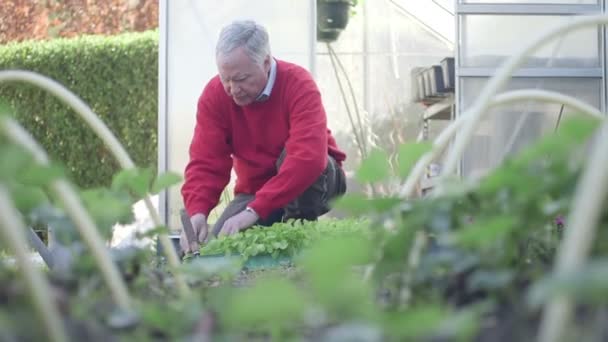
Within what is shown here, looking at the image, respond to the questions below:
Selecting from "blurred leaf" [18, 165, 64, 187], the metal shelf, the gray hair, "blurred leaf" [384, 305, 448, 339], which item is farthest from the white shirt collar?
Answer: "blurred leaf" [384, 305, 448, 339]

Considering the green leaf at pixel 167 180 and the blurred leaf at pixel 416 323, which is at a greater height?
the blurred leaf at pixel 416 323

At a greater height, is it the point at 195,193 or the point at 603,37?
the point at 603,37

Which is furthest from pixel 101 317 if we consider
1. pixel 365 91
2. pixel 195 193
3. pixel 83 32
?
pixel 83 32

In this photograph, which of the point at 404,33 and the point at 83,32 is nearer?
the point at 404,33

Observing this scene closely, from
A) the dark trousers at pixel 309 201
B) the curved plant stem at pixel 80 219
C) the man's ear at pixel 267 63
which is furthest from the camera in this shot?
the dark trousers at pixel 309 201

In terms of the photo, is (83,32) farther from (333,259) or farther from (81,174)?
(333,259)

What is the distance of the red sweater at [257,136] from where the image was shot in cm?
366

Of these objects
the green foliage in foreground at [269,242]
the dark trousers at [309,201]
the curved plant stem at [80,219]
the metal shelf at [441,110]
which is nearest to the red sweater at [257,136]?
the dark trousers at [309,201]

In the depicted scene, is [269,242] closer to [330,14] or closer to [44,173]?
[44,173]

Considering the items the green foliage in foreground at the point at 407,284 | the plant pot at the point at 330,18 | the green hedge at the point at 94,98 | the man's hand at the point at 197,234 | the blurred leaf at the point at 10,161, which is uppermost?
the blurred leaf at the point at 10,161

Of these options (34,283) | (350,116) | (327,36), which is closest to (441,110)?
(350,116)

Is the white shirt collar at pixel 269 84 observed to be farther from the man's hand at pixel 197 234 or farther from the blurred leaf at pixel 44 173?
the blurred leaf at pixel 44 173

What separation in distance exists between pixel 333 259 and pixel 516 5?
5170 mm

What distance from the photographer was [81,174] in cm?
846
